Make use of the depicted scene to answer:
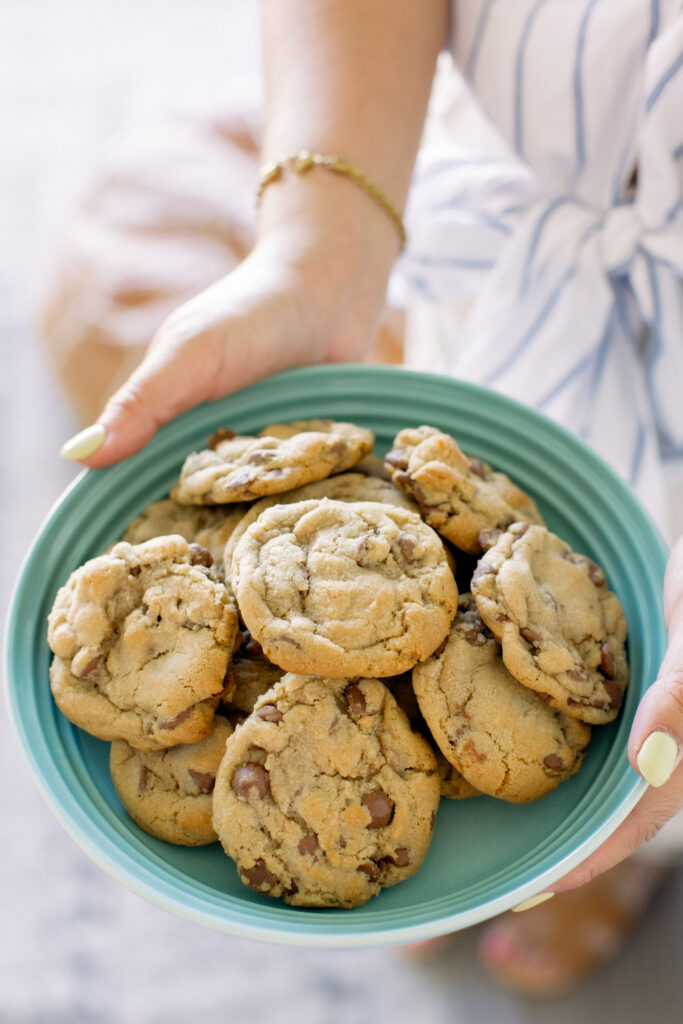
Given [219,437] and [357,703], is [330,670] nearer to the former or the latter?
[357,703]

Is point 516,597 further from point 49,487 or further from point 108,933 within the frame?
point 49,487

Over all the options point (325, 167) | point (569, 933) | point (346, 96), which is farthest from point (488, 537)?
point (569, 933)

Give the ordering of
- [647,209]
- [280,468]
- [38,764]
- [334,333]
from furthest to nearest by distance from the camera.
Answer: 1. [334,333]
2. [647,209]
3. [280,468]
4. [38,764]

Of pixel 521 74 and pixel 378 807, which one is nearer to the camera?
pixel 378 807

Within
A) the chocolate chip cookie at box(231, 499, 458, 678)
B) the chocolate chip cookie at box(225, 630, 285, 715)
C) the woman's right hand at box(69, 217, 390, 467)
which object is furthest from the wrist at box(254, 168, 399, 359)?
the chocolate chip cookie at box(225, 630, 285, 715)

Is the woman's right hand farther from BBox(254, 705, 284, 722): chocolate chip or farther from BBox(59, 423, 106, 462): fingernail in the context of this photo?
BBox(254, 705, 284, 722): chocolate chip

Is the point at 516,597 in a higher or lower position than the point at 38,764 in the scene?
higher

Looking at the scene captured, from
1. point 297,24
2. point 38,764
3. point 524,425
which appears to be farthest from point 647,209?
point 38,764
